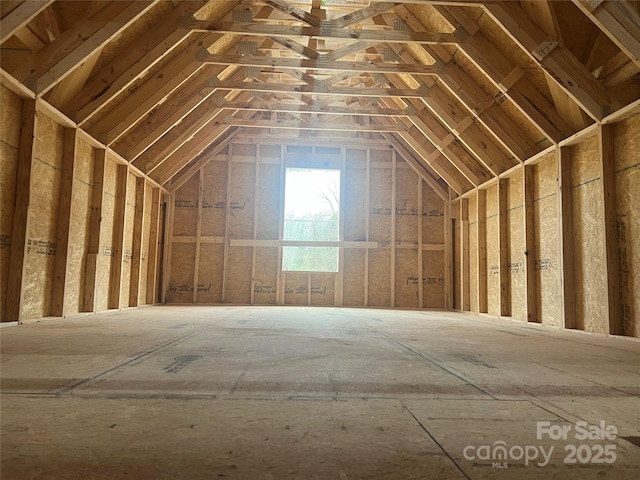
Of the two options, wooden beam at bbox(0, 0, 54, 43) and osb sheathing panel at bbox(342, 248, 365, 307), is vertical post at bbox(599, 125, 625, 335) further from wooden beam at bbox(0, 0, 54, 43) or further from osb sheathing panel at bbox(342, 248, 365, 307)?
osb sheathing panel at bbox(342, 248, 365, 307)

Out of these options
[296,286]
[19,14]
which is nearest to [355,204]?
[296,286]

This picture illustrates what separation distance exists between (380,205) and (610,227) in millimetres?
6843

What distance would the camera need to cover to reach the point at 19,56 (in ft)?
17.3

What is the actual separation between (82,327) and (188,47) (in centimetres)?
466

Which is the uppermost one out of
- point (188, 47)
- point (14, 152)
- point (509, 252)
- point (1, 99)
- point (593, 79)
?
point (188, 47)

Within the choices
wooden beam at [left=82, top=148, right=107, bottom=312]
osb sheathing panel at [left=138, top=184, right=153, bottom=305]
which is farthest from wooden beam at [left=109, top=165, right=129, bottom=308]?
osb sheathing panel at [left=138, top=184, right=153, bottom=305]

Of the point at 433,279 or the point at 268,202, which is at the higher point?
the point at 268,202

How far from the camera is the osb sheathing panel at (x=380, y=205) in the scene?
1172cm

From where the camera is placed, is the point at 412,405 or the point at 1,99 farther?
the point at 1,99

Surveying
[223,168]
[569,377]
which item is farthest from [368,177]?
[569,377]

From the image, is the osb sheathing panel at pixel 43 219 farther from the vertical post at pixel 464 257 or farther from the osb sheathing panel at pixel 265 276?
the vertical post at pixel 464 257

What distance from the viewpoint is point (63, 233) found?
6156 millimetres

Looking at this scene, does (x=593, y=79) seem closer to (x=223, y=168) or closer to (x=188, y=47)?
(x=188, y=47)

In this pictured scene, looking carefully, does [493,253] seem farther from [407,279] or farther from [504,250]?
[407,279]
